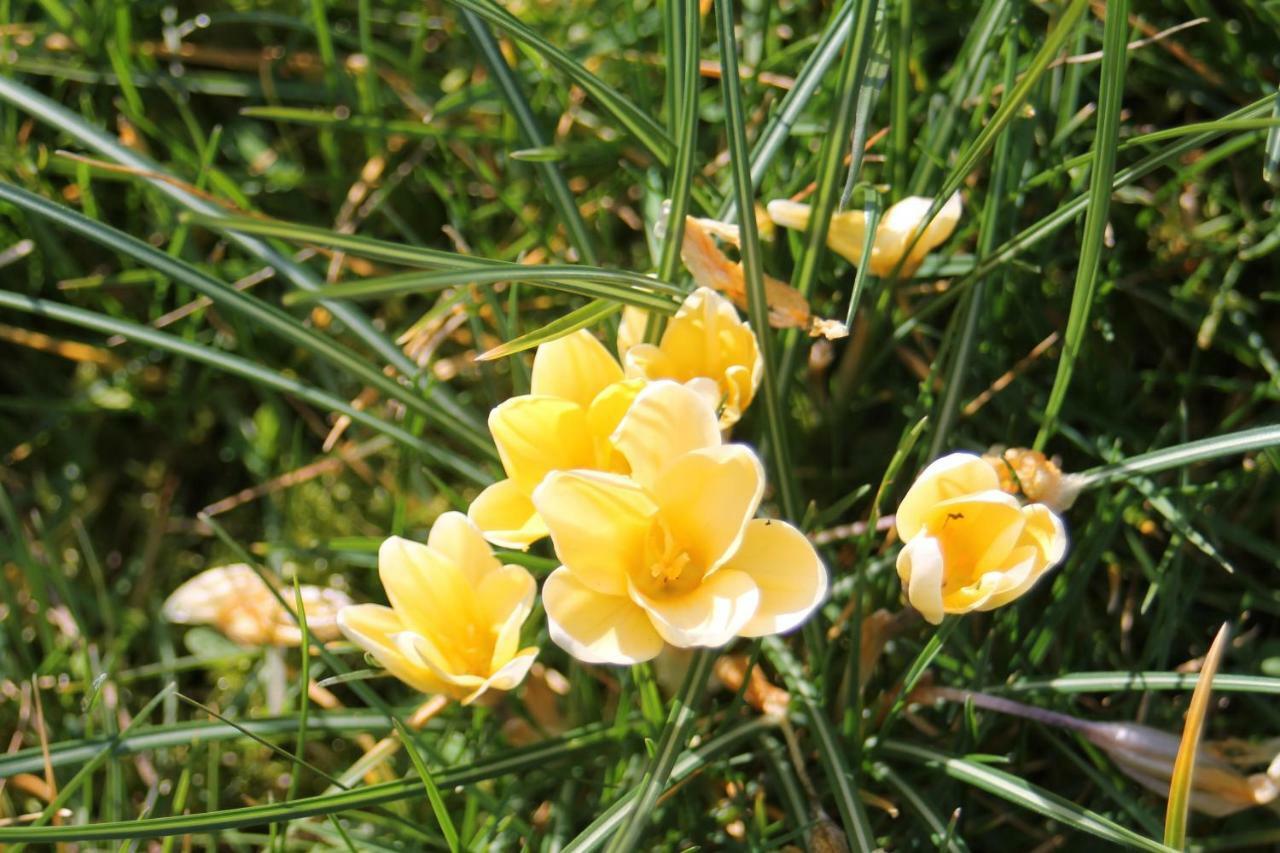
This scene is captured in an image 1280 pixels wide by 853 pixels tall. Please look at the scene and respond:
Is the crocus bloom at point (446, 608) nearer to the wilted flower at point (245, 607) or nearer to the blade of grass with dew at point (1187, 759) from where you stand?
the wilted flower at point (245, 607)

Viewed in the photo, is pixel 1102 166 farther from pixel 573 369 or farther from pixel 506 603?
pixel 506 603

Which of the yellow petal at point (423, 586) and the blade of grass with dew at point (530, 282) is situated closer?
the blade of grass with dew at point (530, 282)

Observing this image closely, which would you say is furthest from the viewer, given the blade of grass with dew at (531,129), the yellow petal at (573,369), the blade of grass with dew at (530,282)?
the blade of grass with dew at (531,129)

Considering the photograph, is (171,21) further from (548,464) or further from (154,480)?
(548,464)

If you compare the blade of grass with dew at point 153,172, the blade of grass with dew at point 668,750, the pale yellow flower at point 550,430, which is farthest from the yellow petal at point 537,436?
the blade of grass with dew at point 153,172

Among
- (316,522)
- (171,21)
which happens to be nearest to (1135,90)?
(316,522)

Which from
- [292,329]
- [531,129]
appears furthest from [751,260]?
[292,329]
